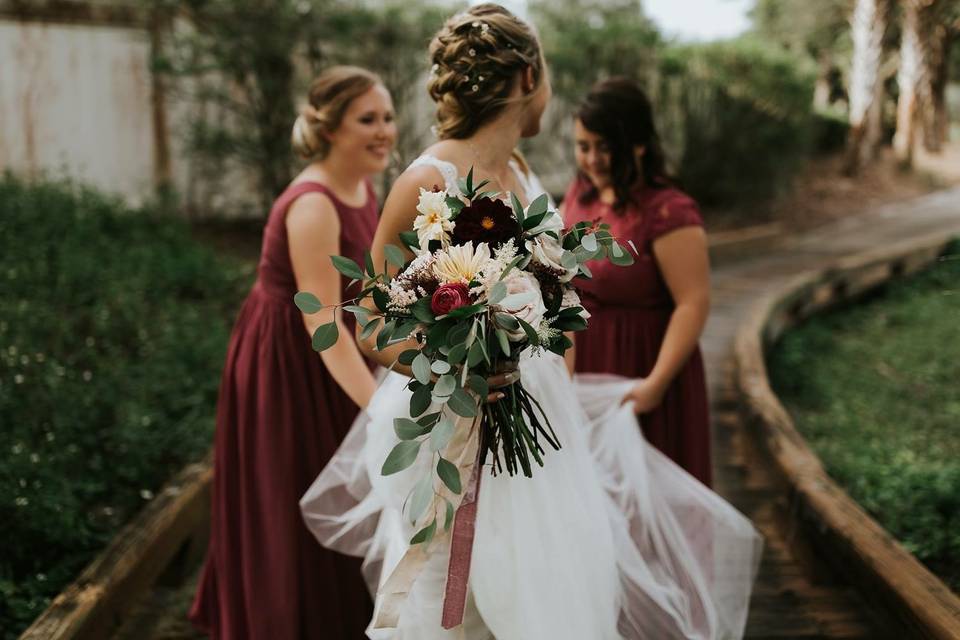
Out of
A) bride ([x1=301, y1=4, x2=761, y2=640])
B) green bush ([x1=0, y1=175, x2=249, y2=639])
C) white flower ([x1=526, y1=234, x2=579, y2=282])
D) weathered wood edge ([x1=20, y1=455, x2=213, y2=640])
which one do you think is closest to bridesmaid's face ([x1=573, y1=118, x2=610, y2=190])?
bride ([x1=301, y1=4, x2=761, y2=640])

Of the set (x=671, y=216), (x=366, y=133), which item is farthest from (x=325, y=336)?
(x=671, y=216)

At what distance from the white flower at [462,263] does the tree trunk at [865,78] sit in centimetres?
1883

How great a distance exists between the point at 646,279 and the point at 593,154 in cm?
49

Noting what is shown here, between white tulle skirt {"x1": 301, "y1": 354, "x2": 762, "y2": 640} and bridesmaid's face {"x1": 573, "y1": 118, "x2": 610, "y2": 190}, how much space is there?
0.74 meters

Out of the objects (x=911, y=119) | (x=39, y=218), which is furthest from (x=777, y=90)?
(x=39, y=218)

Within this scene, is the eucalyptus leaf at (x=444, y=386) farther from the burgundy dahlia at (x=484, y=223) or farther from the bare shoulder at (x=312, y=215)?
the bare shoulder at (x=312, y=215)

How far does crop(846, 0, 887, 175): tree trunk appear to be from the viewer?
18297 millimetres

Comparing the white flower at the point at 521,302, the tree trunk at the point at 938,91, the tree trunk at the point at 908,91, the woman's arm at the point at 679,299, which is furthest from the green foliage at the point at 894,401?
the tree trunk at the point at 938,91

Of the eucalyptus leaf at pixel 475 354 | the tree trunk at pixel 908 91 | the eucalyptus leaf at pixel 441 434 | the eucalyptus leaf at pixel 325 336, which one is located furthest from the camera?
the tree trunk at pixel 908 91

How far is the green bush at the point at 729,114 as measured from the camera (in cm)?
1362

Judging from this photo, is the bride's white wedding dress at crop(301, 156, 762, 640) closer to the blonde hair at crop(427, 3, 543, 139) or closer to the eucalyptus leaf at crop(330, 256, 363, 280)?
the blonde hair at crop(427, 3, 543, 139)

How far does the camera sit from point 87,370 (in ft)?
17.5

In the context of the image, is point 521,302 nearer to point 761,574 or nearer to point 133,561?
point 133,561

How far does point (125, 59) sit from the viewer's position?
908cm
